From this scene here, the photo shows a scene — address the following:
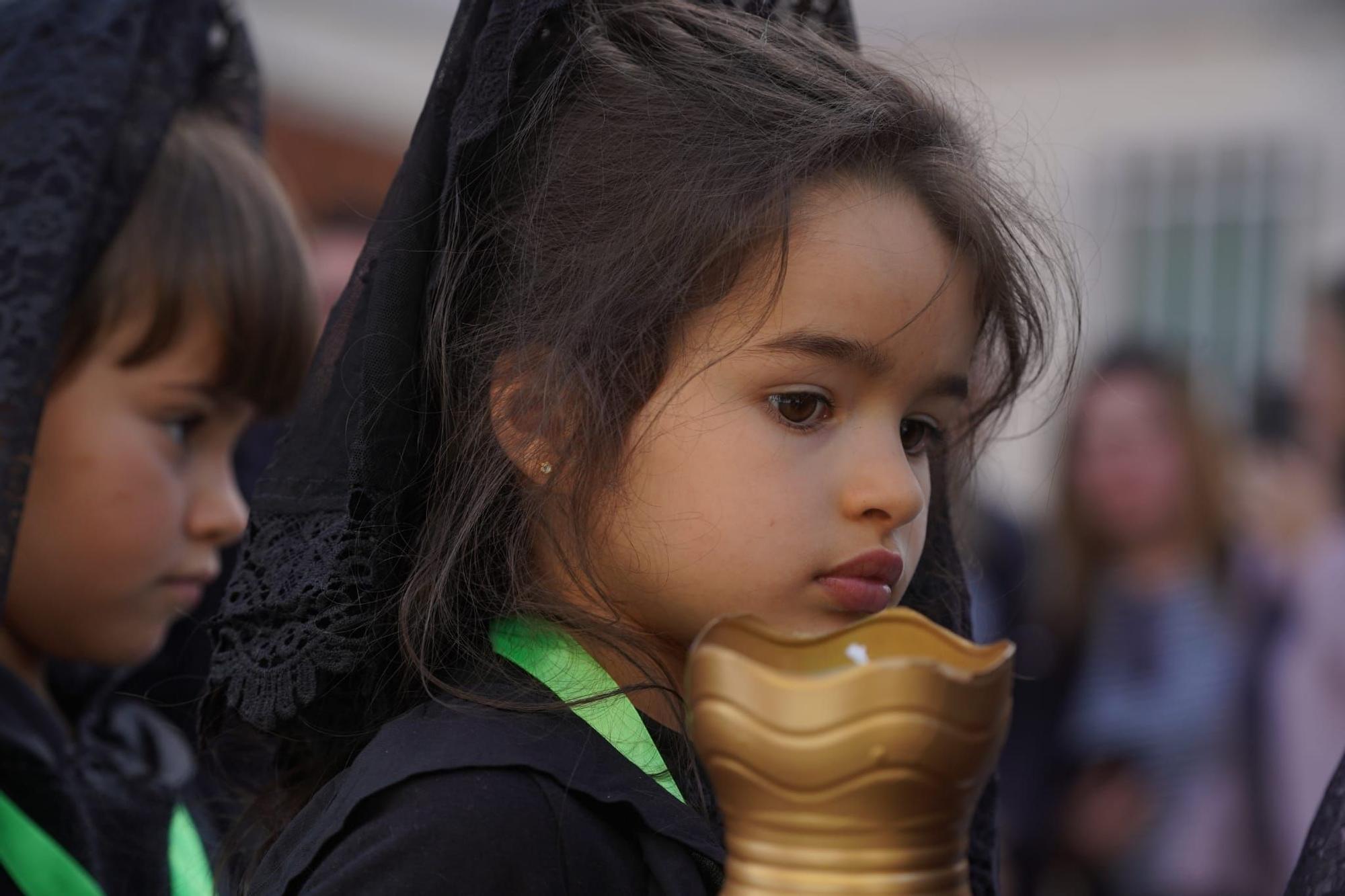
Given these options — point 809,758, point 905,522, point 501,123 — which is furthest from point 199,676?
point 809,758

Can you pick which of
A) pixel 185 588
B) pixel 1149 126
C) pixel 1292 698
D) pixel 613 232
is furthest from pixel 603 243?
pixel 1149 126

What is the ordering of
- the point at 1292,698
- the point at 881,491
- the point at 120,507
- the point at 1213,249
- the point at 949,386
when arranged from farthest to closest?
1. the point at 1213,249
2. the point at 1292,698
3. the point at 120,507
4. the point at 949,386
5. the point at 881,491

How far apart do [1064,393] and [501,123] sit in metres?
0.62

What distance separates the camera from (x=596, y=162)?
4.62ft

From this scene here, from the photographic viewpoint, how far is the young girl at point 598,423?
121 centimetres

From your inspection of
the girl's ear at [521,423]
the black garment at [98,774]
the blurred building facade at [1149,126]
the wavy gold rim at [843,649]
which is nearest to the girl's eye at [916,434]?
the girl's ear at [521,423]

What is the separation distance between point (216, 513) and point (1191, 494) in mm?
2709

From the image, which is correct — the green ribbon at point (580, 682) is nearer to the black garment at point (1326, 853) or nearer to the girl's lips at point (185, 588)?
the black garment at point (1326, 853)

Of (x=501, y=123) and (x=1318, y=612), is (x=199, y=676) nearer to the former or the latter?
(x=501, y=123)

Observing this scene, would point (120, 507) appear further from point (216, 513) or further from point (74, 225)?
point (74, 225)

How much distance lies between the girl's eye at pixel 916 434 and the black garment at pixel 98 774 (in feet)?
3.70

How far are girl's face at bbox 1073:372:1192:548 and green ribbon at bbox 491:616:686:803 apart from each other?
283 centimetres

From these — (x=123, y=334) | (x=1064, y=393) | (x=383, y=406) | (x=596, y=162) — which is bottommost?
(x=123, y=334)

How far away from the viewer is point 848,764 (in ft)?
2.80
